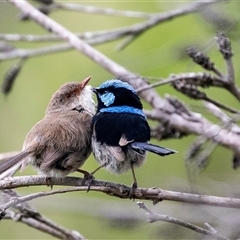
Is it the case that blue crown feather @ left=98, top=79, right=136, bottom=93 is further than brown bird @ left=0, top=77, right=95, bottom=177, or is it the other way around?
blue crown feather @ left=98, top=79, right=136, bottom=93

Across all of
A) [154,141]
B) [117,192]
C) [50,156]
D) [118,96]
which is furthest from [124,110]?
[154,141]

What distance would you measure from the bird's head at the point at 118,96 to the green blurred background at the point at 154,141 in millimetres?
389

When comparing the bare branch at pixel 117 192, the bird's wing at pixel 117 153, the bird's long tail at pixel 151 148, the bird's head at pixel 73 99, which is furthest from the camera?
the bird's head at pixel 73 99

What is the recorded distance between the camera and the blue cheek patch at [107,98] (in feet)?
13.0

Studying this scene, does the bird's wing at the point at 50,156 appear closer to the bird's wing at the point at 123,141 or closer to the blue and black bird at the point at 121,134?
the blue and black bird at the point at 121,134

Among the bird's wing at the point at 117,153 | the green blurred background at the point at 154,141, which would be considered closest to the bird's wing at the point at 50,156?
the bird's wing at the point at 117,153

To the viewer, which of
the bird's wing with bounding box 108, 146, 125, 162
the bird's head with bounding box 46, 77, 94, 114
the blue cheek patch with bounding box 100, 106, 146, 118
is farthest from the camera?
the bird's head with bounding box 46, 77, 94, 114

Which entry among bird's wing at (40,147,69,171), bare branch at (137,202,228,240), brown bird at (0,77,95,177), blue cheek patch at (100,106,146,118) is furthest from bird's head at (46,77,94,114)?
bare branch at (137,202,228,240)

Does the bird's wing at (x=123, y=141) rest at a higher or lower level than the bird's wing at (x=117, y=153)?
higher

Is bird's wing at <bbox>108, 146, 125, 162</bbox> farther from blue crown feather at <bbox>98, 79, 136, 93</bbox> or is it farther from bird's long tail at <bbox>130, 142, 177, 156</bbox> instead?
blue crown feather at <bbox>98, 79, 136, 93</bbox>

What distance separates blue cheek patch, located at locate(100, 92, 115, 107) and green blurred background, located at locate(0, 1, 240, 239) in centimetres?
51

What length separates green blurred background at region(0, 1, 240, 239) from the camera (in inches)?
159

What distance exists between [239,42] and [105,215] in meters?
→ 1.45

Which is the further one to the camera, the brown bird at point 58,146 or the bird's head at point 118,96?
the bird's head at point 118,96
